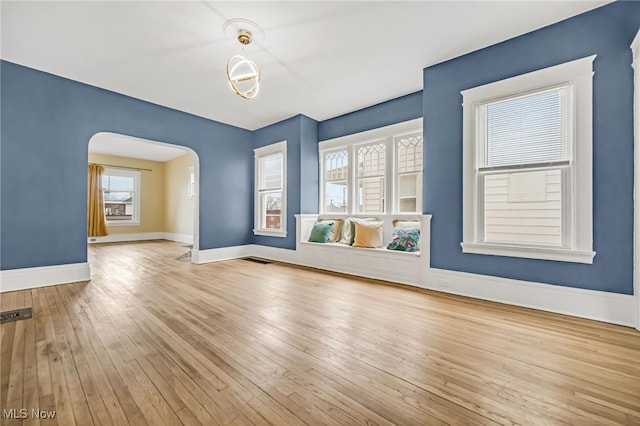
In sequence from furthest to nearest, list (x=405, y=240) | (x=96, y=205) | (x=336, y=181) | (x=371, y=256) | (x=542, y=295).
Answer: (x=96, y=205)
(x=336, y=181)
(x=371, y=256)
(x=405, y=240)
(x=542, y=295)

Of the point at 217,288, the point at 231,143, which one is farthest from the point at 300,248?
the point at 231,143

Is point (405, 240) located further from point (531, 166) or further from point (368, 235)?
point (531, 166)

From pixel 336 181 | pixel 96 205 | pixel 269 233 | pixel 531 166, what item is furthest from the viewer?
pixel 96 205

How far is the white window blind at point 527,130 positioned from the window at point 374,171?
116 centimetres

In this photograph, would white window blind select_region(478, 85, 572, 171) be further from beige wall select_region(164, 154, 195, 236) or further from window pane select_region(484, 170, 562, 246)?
beige wall select_region(164, 154, 195, 236)

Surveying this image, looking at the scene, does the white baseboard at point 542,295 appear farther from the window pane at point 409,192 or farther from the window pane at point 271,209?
the window pane at point 271,209

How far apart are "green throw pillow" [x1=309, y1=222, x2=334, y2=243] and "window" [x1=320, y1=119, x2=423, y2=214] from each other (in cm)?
45

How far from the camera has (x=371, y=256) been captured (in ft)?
13.7

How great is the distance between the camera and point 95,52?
3193 millimetres

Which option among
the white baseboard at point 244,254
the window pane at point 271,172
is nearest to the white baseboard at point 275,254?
the white baseboard at point 244,254

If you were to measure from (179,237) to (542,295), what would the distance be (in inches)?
361
